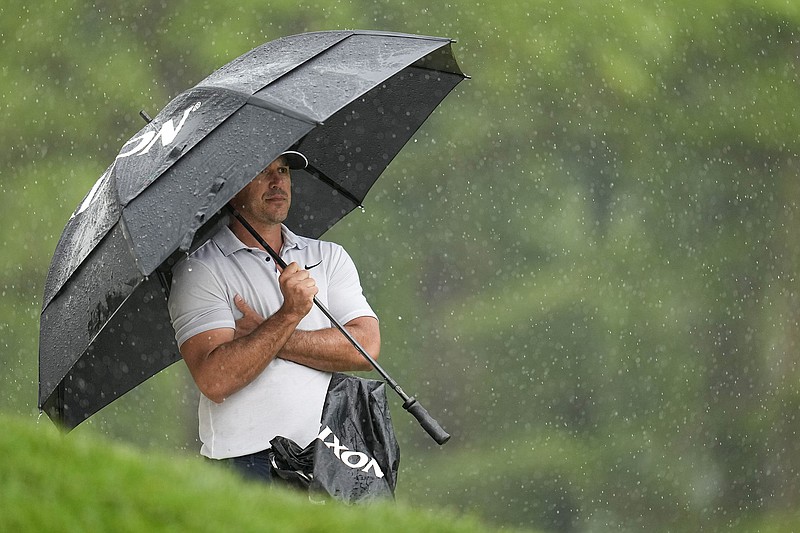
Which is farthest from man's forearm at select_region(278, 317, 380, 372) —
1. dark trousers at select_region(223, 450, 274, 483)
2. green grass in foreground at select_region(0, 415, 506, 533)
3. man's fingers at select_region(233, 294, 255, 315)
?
green grass in foreground at select_region(0, 415, 506, 533)

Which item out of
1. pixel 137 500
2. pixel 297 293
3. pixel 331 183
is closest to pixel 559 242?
pixel 331 183

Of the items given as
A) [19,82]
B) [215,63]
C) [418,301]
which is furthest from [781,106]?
[19,82]

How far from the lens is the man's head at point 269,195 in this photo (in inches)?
117

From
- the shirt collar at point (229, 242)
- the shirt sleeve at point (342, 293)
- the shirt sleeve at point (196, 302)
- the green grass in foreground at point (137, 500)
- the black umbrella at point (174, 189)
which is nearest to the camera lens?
the green grass in foreground at point (137, 500)

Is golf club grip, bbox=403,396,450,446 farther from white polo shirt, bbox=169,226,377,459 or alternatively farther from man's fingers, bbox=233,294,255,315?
man's fingers, bbox=233,294,255,315

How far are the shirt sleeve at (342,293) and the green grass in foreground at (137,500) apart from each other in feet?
3.94

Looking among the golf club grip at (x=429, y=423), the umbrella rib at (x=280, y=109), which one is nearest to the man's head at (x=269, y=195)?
the umbrella rib at (x=280, y=109)

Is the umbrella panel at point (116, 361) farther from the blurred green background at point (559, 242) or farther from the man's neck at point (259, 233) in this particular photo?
the blurred green background at point (559, 242)

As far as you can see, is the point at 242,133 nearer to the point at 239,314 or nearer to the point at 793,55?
the point at 239,314

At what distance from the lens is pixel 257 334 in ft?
9.21

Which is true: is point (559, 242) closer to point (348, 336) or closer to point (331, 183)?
point (331, 183)

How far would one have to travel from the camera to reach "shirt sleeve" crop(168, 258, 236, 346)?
113 inches

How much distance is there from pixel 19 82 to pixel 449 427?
10.3ft

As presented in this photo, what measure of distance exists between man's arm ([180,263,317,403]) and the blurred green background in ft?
14.5
